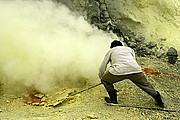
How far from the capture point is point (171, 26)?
10898mm

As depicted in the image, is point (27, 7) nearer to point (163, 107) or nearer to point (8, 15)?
point (8, 15)

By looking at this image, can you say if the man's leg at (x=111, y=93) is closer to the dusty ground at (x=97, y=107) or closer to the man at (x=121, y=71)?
the man at (x=121, y=71)

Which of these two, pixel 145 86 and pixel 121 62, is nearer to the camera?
pixel 121 62

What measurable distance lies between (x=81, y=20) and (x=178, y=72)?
105 inches

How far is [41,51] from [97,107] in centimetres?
172

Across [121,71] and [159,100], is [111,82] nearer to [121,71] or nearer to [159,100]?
[121,71]

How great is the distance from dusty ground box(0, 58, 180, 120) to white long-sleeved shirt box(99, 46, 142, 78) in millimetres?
594

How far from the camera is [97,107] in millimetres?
5922

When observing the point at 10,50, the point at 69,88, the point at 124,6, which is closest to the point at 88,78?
the point at 69,88

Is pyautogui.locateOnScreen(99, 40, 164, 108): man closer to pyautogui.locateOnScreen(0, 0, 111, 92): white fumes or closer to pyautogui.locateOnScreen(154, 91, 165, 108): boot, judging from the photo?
pyautogui.locateOnScreen(154, 91, 165, 108): boot

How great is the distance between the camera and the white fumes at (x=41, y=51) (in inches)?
267

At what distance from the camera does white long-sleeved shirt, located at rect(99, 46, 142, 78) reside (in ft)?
19.0

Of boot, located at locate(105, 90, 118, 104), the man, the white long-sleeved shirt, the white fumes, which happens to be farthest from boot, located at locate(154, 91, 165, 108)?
the white fumes

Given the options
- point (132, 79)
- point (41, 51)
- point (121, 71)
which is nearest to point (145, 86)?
point (132, 79)
